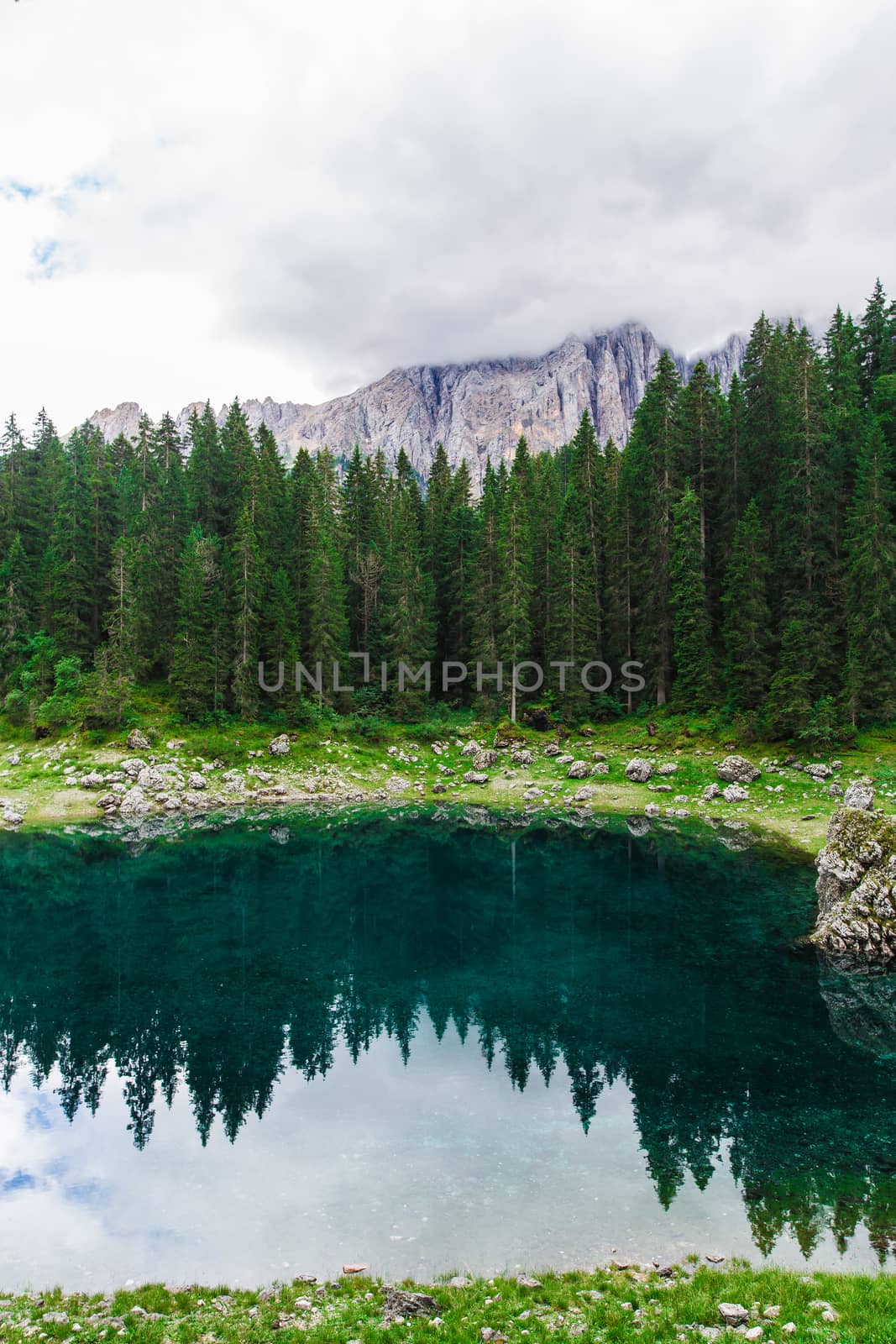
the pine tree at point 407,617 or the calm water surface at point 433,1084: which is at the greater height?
the pine tree at point 407,617

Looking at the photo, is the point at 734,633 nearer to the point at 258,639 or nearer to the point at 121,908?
the point at 258,639

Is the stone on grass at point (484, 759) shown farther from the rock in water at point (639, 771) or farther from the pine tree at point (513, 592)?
the rock in water at point (639, 771)

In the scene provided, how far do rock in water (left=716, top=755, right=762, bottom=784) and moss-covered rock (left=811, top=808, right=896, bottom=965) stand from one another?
2157cm

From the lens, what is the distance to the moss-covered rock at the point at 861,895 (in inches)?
927

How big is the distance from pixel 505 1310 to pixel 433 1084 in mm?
7791

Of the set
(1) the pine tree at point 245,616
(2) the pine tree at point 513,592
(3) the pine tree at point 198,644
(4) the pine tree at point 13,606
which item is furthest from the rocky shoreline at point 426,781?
(4) the pine tree at point 13,606

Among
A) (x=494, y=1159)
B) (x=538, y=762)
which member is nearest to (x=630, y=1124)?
(x=494, y=1159)

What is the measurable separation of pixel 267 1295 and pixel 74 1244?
13.2 feet

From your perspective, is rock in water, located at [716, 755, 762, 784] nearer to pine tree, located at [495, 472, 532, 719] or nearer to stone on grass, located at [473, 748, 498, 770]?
stone on grass, located at [473, 748, 498, 770]

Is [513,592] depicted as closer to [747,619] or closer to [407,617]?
[407,617]

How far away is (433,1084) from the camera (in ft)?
56.0

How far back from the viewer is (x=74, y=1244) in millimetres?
11844

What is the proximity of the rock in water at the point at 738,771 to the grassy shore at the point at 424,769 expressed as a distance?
0.65m

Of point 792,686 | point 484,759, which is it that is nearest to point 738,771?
point 792,686
